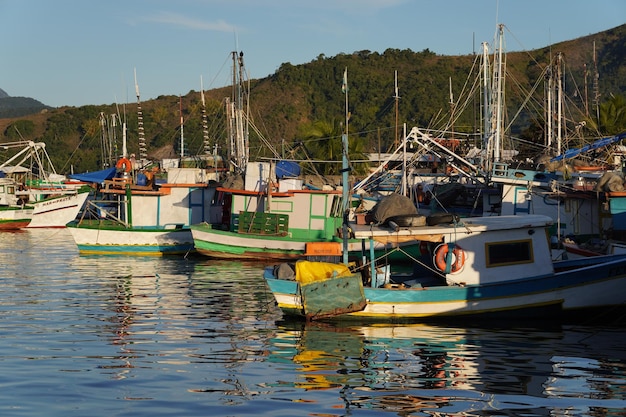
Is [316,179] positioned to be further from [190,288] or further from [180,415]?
[180,415]

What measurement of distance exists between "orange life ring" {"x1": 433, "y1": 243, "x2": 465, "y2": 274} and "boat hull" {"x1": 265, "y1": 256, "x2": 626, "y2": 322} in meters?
0.45

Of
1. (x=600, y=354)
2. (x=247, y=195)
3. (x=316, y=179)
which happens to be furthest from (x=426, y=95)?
(x=600, y=354)

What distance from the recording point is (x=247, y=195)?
124 ft

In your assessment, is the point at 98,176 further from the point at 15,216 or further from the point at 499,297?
the point at 499,297

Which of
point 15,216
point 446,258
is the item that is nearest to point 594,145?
point 446,258

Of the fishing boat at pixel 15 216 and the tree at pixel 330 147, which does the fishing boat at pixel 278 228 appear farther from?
the tree at pixel 330 147

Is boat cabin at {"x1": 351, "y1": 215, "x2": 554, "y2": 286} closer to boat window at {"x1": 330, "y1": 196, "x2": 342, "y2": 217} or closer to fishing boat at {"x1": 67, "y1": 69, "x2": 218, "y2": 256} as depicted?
boat window at {"x1": 330, "y1": 196, "x2": 342, "y2": 217}

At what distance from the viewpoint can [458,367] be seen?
54.6 feet

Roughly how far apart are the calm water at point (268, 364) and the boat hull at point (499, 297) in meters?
0.61

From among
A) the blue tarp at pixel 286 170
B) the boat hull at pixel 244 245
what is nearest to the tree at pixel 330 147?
the blue tarp at pixel 286 170

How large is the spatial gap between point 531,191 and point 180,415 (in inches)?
901

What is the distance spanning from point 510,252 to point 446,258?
1540 millimetres

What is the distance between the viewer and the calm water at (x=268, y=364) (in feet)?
45.5

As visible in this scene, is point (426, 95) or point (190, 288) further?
point (426, 95)
